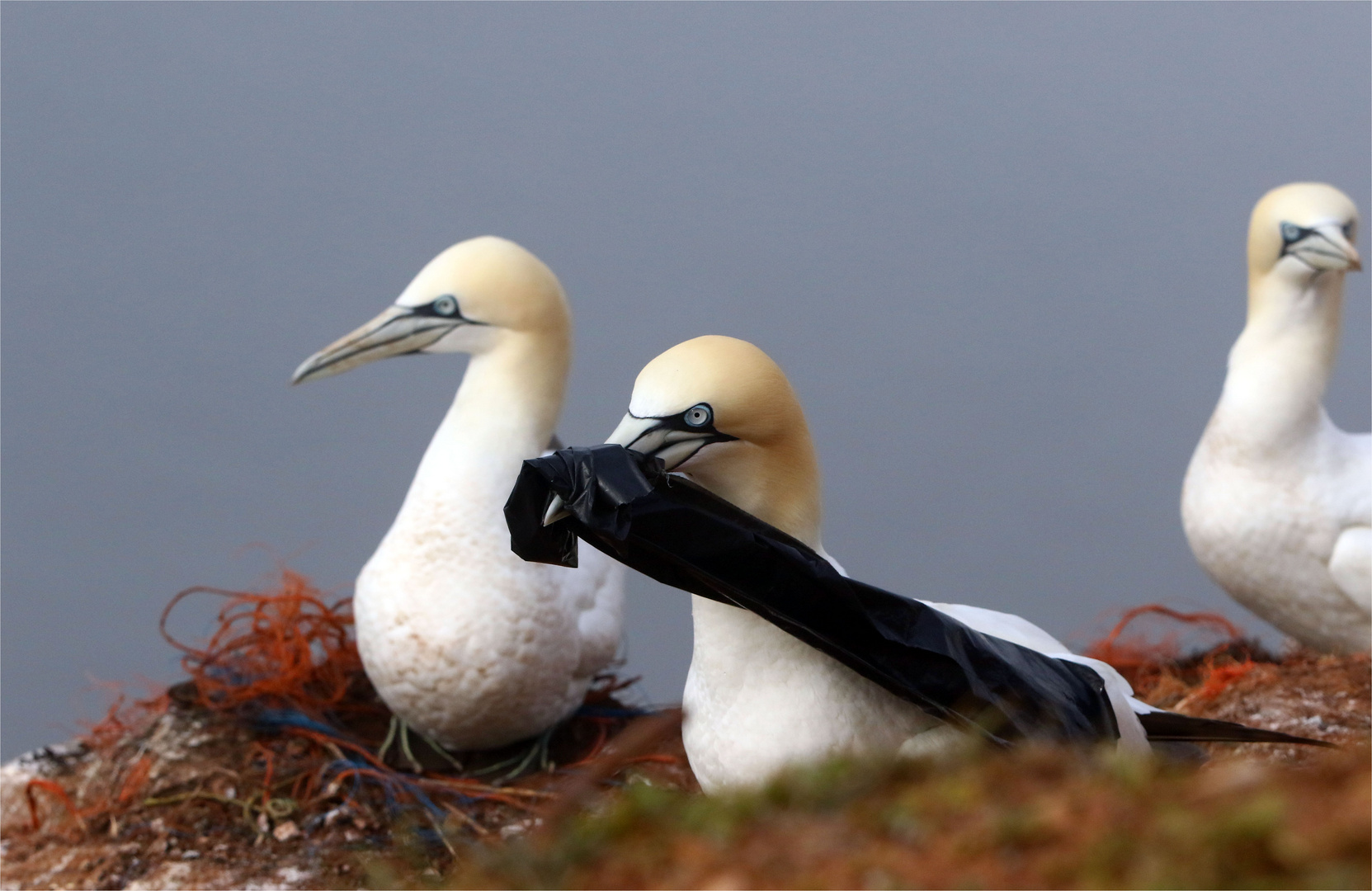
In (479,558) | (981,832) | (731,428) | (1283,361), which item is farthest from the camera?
(1283,361)

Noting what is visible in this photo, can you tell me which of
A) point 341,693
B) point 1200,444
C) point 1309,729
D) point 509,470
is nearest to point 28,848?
point 341,693

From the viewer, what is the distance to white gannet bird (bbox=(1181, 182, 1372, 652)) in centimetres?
492

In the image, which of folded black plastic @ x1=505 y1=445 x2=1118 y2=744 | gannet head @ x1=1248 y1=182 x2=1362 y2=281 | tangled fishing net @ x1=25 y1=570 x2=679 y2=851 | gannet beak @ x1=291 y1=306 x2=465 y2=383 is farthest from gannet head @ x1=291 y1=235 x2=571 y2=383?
gannet head @ x1=1248 y1=182 x2=1362 y2=281

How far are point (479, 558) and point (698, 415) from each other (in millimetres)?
1919

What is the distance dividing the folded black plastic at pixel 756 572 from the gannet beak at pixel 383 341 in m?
2.20

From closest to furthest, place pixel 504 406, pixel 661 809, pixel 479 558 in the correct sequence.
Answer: pixel 661 809 < pixel 479 558 < pixel 504 406

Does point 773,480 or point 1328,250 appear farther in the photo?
point 1328,250

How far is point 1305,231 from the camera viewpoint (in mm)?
5035

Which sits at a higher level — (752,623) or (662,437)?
(662,437)

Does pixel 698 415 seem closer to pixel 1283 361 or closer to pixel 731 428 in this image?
pixel 731 428

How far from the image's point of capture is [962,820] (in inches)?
59.2

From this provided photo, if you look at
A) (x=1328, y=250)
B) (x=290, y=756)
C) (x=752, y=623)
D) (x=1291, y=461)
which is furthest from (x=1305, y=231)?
(x=290, y=756)

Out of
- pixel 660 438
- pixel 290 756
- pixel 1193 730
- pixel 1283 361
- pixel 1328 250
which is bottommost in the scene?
pixel 290 756

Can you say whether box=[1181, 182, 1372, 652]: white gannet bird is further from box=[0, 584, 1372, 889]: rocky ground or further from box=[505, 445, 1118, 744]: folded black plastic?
box=[505, 445, 1118, 744]: folded black plastic
